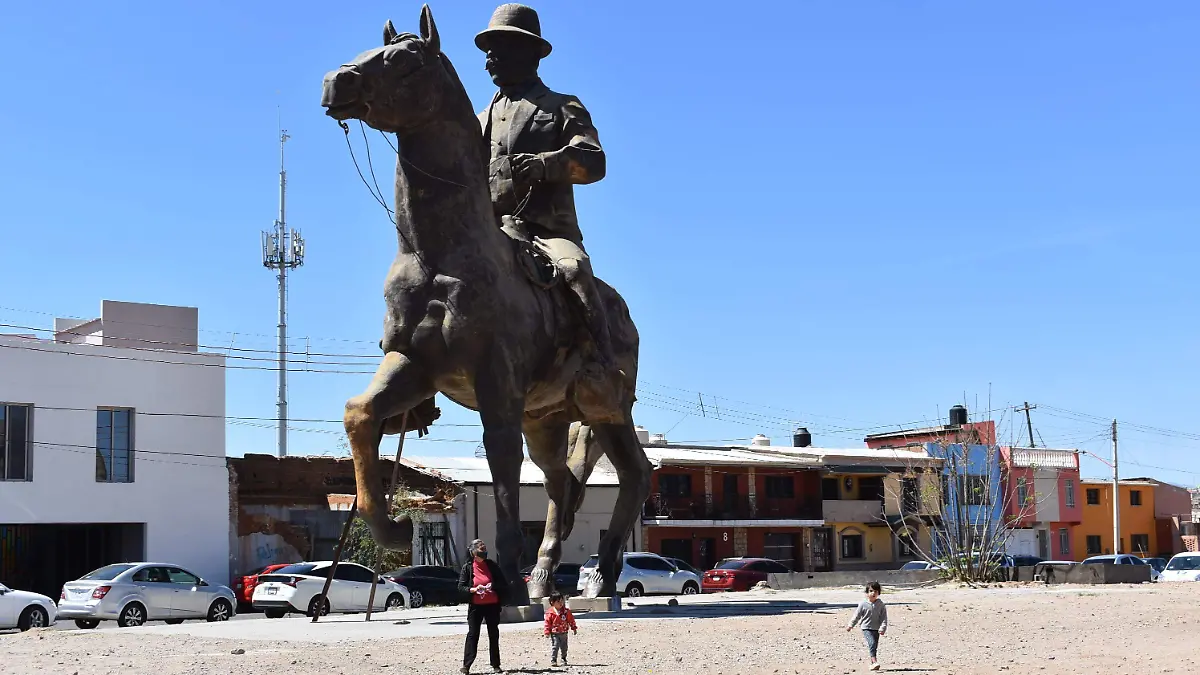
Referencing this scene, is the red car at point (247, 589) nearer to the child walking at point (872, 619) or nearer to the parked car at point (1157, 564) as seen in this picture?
the child walking at point (872, 619)

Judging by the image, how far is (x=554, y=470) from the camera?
46.9 ft

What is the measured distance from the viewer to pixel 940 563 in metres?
24.9

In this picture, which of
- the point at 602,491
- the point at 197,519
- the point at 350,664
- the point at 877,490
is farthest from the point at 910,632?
the point at 877,490

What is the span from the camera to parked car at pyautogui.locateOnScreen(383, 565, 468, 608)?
106 feet

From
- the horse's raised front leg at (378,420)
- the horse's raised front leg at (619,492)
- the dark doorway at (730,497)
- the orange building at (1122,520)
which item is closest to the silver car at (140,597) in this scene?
the horse's raised front leg at (619,492)

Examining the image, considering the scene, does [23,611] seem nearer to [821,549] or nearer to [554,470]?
[554,470]

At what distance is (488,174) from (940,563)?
48.8ft

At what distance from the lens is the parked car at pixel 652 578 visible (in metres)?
35.7

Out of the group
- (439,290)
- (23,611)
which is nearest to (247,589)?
(23,611)

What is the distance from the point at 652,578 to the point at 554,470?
2237 centimetres

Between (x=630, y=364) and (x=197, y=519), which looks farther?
(x=197, y=519)

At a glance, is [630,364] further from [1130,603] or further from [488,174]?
[1130,603]

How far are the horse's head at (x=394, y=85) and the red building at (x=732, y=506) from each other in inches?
1549

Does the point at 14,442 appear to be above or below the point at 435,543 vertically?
above
